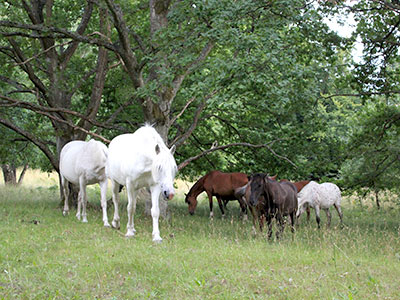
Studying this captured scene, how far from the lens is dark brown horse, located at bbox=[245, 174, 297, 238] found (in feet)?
33.2

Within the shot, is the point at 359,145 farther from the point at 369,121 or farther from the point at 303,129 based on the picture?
the point at 303,129

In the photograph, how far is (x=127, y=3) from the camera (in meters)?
14.8

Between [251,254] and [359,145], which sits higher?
[359,145]

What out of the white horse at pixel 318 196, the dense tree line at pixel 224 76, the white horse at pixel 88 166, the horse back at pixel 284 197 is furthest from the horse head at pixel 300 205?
the white horse at pixel 88 166

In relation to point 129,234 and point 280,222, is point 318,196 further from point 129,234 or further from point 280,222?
point 129,234

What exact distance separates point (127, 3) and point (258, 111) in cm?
537

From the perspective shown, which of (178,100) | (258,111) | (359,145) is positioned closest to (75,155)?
(178,100)

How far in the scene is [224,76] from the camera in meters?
10.5

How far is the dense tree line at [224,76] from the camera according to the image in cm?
1108

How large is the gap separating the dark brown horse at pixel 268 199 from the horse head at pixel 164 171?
1.70 meters

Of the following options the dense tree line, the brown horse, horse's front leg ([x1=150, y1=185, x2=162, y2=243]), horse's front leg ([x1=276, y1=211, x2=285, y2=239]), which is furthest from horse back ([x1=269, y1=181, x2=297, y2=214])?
the brown horse

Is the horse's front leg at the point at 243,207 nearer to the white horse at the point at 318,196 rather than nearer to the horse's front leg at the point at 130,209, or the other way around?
the white horse at the point at 318,196

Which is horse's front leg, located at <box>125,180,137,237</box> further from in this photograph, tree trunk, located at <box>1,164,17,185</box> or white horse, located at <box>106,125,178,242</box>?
tree trunk, located at <box>1,164,17,185</box>

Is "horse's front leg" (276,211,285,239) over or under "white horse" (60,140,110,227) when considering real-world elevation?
under
